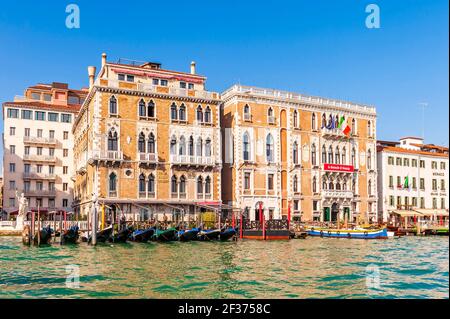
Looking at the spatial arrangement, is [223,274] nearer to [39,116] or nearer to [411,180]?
[39,116]

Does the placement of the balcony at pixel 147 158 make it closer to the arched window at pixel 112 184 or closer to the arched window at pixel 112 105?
the arched window at pixel 112 184

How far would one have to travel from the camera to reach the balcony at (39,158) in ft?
159

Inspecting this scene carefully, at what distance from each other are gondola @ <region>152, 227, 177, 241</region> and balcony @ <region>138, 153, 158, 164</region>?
22.2 feet

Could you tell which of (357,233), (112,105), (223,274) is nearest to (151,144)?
(112,105)

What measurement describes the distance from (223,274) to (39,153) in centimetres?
3831

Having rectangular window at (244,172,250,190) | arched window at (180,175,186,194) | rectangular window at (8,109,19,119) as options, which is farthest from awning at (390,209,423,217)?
rectangular window at (8,109,19,119)

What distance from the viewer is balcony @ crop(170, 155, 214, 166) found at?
36969 millimetres

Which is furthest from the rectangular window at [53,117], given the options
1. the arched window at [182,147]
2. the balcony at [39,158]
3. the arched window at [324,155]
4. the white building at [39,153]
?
the arched window at [324,155]

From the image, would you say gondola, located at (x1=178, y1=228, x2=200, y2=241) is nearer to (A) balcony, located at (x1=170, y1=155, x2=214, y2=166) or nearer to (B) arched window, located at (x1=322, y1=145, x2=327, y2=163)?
(A) balcony, located at (x1=170, y1=155, x2=214, y2=166)

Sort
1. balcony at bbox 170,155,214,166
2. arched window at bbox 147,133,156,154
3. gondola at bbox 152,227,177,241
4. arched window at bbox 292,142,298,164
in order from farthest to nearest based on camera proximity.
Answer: arched window at bbox 292,142,298,164 < balcony at bbox 170,155,214,166 < arched window at bbox 147,133,156,154 < gondola at bbox 152,227,177,241

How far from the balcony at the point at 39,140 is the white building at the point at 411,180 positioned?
31205 mm

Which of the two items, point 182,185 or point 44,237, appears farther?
point 182,185

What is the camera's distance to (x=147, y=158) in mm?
36031

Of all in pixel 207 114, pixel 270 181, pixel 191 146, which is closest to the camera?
pixel 191 146
